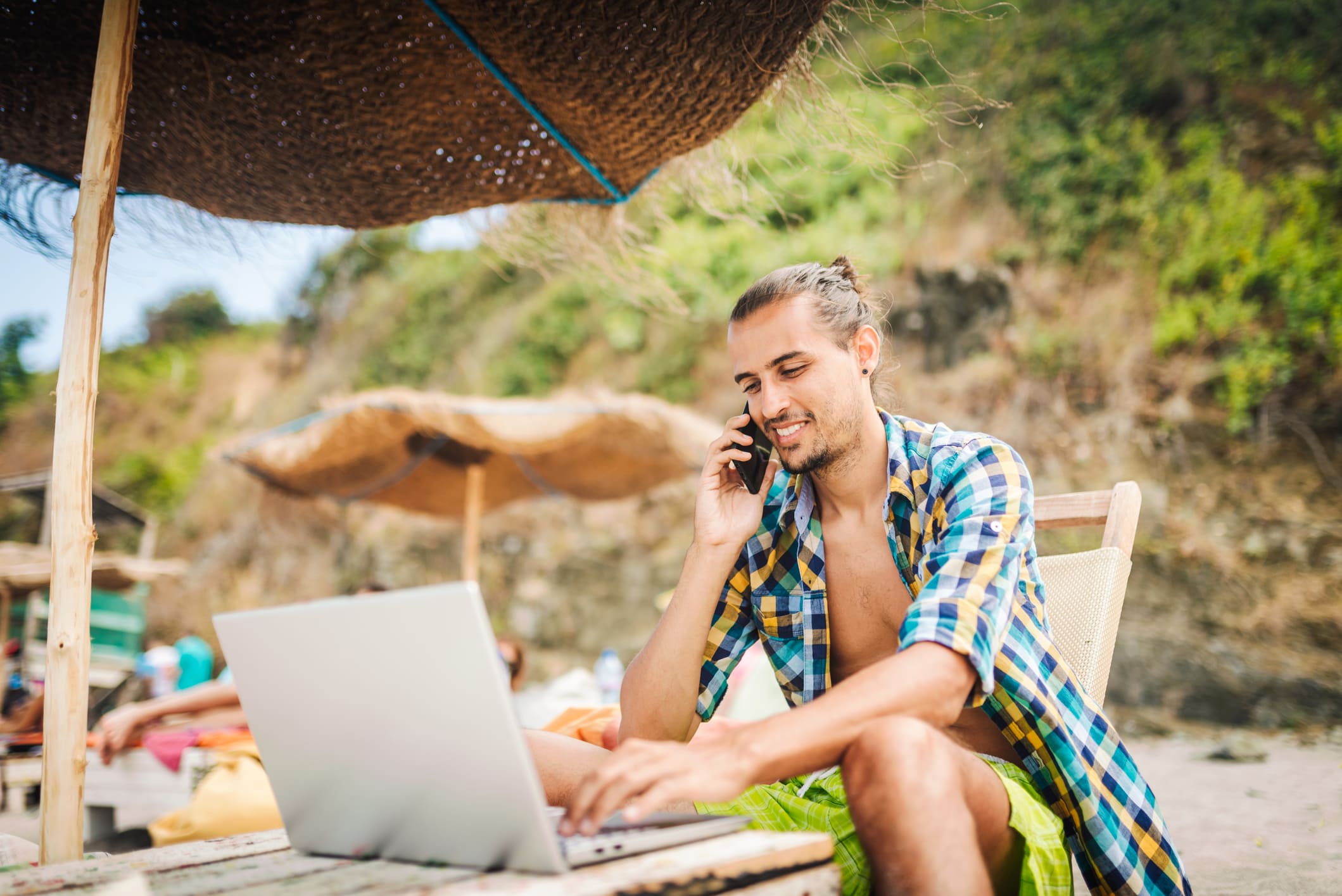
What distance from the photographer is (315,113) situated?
2369 millimetres

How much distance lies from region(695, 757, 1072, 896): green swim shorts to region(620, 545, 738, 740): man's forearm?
0.58 feet

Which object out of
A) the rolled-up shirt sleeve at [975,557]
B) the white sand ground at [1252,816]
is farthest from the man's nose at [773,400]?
the white sand ground at [1252,816]

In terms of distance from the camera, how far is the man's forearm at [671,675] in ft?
5.70

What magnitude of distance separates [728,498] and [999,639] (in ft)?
2.52

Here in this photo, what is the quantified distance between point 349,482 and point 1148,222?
7.09 meters

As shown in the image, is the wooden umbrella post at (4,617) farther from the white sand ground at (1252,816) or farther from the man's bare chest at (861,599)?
the man's bare chest at (861,599)

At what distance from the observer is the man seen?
1.07 metres

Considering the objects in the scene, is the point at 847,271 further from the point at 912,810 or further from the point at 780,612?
the point at 912,810

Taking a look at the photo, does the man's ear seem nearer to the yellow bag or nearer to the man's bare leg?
the man's bare leg

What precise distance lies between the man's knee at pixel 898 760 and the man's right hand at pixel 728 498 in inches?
30.0

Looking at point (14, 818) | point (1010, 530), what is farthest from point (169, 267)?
point (14, 818)

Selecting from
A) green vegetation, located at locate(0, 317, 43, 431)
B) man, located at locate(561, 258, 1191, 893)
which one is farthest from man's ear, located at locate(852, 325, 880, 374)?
green vegetation, located at locate(0, 317, 43, 431)

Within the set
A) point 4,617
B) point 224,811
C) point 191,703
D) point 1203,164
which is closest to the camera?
point 224,811

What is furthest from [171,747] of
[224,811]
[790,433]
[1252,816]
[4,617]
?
[4,617]
